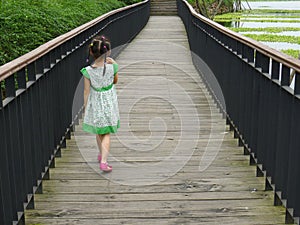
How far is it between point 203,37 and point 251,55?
4773mm

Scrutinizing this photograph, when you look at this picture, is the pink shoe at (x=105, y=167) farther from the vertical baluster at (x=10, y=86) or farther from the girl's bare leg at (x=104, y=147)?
the vertical baluster at (x=10, y=86)

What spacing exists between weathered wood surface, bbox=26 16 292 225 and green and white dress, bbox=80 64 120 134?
1.42 feet

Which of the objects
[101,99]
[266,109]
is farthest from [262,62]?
[101,99]

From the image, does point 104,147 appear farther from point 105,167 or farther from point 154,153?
point 154,153

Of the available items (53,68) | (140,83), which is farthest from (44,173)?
(140,83)

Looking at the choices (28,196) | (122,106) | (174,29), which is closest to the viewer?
(28,196)

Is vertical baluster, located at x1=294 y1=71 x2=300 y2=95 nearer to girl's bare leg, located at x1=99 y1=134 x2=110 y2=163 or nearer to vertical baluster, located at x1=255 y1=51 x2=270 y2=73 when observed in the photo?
vertical baluster, located at x1=255 y1=51 x2=270 y2=73

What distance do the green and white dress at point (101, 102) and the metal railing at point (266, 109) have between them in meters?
1.27

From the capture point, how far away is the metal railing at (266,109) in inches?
149

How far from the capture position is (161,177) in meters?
5.04

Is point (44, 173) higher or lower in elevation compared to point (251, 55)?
lower

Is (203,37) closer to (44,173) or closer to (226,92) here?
(226,92)

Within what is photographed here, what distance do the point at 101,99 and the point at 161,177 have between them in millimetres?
876

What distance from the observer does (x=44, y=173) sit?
4.64 metres
